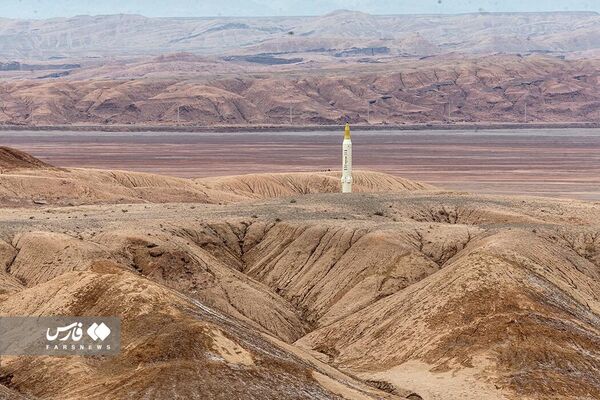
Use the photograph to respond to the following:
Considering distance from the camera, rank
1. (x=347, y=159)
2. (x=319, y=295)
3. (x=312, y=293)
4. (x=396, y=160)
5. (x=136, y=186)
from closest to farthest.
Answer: (x=319, y=295)
(x=312, y=293)
(x=347, y=159)
(x=136, y=186)
(x=396, y=160)

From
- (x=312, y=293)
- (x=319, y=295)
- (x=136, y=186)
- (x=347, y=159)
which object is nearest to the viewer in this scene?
(x=319, y=295)

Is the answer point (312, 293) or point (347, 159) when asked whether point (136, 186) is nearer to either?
point (347, 159)

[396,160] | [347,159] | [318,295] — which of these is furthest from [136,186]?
[396,160]

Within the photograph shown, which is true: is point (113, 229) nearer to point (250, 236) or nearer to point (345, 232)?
point (250, 236)

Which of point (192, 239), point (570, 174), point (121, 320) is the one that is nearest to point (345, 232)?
point (192, 239)

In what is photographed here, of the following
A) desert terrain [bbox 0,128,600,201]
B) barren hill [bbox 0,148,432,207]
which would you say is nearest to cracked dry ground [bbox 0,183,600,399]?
barren hill [bbox 0,148,432,207]

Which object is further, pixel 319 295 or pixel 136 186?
pixel 136 186

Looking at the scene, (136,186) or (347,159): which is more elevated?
(347,159)

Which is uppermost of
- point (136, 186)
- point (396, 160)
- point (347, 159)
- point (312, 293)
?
point (312, 293)
